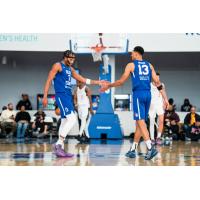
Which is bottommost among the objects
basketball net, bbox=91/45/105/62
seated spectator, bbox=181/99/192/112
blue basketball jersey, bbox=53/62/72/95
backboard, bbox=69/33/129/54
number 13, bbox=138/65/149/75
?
seated spectator, bbox=181/99/192/112

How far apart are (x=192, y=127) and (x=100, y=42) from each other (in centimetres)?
415

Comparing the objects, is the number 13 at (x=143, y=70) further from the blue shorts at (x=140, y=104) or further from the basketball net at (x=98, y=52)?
the basketball net at (x=98, y=52)

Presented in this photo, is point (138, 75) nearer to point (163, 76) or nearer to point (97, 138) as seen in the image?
point (97, 138)

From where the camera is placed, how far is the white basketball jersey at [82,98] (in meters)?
14.9

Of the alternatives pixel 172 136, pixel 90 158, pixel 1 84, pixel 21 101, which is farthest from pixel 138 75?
Answer: pixel 1 84

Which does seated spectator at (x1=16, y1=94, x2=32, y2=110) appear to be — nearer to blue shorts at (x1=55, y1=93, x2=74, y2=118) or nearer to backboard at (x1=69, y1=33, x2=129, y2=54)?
backboard at (x1=69, y1=33, x2=129, y2=54)

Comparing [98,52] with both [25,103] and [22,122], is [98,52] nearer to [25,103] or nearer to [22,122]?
[22,122]

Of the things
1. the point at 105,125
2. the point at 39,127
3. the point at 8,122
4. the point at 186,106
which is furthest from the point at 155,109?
the point at 186,106

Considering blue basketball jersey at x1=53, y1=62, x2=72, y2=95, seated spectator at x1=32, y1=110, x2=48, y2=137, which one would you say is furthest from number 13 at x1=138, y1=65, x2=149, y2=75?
seated spectator at x1=32, y1=110, x2=48, y2=137

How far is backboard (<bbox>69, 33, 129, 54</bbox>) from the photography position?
17.8 meters

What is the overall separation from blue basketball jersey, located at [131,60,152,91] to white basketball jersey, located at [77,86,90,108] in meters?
5.42

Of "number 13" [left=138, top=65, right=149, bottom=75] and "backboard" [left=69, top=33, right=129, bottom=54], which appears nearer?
"number 13" [left=138, top=65, right=149, bottom=75]

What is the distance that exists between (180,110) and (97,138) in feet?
16.8

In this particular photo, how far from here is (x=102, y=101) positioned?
710 inches
